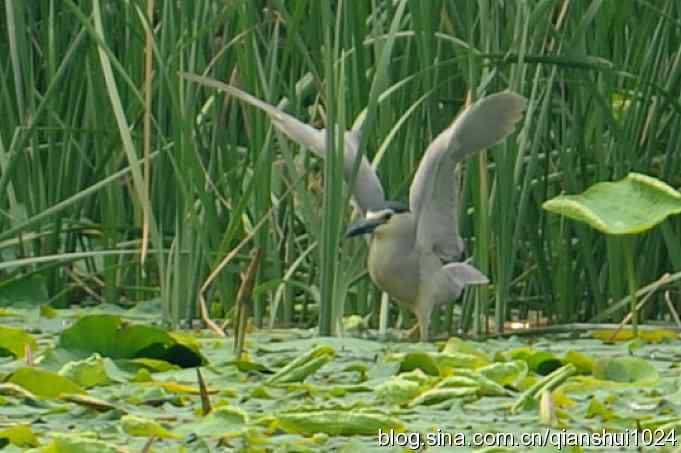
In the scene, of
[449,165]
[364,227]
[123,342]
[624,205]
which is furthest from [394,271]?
[123,342]

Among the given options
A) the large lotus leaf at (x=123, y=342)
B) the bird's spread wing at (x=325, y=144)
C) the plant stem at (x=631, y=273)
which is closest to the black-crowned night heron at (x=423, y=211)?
the bird's spread wing at (x=325, y=144)

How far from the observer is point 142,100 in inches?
194

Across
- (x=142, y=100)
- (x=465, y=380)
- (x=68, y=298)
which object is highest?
(x=142, y=100)

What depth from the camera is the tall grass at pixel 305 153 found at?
493 centimetres

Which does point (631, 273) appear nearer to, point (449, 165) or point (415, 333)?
point (449, 165)

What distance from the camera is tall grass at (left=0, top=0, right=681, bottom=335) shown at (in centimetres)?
493

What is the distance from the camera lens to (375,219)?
507 cm

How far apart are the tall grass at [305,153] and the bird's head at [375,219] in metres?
0.06

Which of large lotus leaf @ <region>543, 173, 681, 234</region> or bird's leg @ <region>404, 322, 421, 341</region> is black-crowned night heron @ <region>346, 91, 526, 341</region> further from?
large lotus leaf @ <region>543, 173, 681, 234</region>

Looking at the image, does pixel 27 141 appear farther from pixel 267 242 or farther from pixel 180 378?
pixel 180 378

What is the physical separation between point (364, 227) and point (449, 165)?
11.7 inches

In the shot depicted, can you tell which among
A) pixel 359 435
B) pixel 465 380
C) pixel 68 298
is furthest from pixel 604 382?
pixel 68 298

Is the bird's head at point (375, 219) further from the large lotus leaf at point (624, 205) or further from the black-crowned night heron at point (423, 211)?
the large lotus leaf at point (624, 205)

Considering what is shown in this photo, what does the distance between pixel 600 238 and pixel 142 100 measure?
4.42 feet
